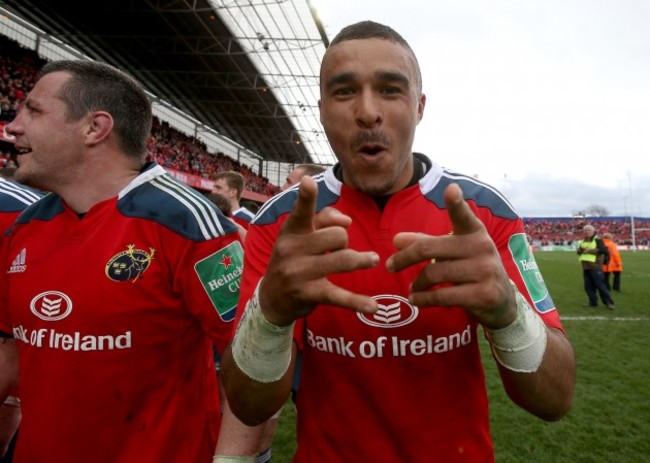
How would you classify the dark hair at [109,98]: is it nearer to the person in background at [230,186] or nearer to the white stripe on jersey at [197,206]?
the white stripe on jersey at [197,206]

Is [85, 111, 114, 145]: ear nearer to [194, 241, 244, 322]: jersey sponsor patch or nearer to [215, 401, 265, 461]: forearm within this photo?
[194, 241, 244, 322]: jersey sponsor patch

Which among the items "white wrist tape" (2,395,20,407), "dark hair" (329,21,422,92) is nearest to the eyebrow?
"dark hair" (329,21,422,92)

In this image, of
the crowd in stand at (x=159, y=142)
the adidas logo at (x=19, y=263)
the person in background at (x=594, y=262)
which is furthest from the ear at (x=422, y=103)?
the crowd in stand at (x=159, y=142)

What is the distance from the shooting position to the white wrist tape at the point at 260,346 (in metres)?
1.13

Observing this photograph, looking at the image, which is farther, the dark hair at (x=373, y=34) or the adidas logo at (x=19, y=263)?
the adidas logo at (x=19, y=263)

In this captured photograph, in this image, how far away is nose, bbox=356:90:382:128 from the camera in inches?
56.8

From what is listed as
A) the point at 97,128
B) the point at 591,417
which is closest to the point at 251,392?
the point at 97,128

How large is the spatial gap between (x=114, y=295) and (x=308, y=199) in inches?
49.2

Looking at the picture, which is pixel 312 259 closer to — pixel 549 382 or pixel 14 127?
pixel 549 382

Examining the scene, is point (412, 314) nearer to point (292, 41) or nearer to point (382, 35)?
point (382, 35)

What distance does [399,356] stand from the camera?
152 centimetres

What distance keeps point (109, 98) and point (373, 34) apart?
54.7 inches

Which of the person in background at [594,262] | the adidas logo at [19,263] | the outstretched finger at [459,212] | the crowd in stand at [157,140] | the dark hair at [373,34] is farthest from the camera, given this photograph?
the crowd in stand at [157,140]

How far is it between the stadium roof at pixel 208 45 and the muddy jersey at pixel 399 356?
14.9 metres
